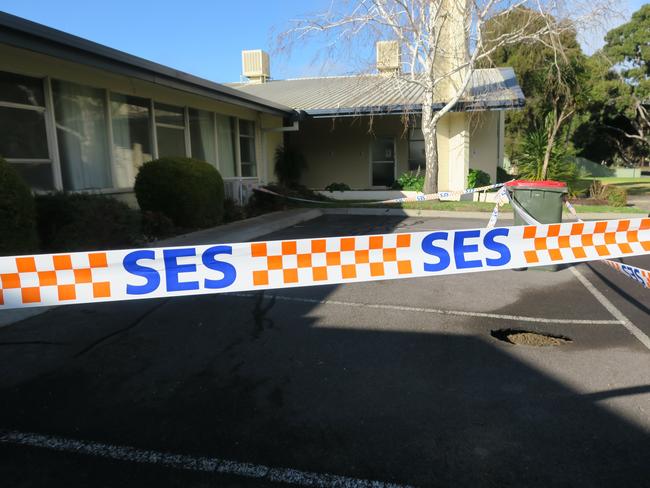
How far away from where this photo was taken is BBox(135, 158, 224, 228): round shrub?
1021 centimetres

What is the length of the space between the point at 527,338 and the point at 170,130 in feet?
36.2

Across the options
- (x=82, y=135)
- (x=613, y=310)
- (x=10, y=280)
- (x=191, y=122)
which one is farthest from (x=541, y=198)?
(x=191, y=122)

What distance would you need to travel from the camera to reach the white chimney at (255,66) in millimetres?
28609

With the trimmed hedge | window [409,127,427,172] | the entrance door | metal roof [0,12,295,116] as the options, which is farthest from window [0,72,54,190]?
window [409,127,427,172]

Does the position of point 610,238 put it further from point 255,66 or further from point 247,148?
point 255,66

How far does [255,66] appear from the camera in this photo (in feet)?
94.7

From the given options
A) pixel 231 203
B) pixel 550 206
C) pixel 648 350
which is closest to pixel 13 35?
pixel 231 203

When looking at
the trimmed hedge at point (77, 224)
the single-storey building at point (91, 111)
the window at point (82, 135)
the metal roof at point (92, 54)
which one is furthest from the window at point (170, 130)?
the trimmed hedge at point (77, 224)

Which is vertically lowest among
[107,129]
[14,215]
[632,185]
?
[632,185]

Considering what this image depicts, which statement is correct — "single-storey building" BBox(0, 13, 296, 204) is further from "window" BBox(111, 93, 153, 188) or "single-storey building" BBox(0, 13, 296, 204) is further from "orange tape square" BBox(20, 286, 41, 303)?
"orange tape square" BBox(20, 286, 41, 303)

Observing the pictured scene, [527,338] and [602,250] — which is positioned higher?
[602,250]

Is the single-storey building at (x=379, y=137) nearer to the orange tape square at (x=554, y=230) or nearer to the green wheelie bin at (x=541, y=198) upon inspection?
the green wheelie bin at (x=541, y=198)

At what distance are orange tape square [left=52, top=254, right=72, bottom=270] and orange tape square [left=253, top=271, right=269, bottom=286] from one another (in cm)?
127

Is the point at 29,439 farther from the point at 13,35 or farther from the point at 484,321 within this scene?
the point at 13,35
